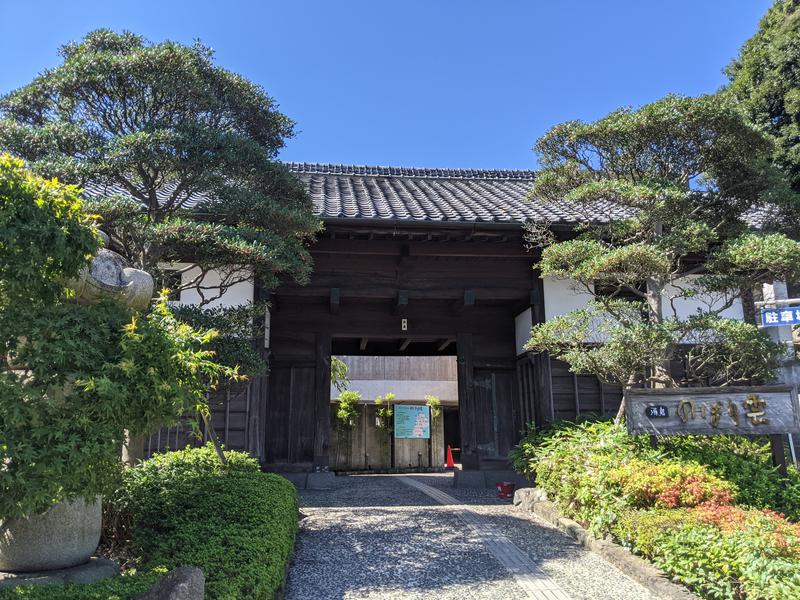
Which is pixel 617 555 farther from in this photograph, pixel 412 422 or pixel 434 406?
pixel 434 406

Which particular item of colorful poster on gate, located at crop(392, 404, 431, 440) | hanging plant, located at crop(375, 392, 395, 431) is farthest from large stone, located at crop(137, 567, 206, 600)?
hanging plant, located at crop(375, 392, 395, 431)

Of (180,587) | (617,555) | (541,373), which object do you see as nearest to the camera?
(180,587)

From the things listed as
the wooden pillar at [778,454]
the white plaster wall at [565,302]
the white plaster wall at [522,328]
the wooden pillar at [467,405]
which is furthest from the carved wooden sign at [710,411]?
the wooden pillar at [467,405]

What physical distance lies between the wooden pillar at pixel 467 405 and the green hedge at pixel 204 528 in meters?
5.05

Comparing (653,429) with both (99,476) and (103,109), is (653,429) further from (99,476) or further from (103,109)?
(103,109)

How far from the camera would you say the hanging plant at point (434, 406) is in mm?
18609

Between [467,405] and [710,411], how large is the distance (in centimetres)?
478

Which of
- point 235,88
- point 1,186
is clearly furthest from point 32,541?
point 235,88

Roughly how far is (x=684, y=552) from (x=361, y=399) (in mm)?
14563

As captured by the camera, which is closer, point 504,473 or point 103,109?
point 103,109

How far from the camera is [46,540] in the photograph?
3656 mm

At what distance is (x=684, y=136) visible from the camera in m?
6.74

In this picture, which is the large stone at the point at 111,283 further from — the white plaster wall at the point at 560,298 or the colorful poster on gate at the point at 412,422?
the colorful poster on gate at the point at 412,422

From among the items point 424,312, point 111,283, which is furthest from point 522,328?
point 111,283
